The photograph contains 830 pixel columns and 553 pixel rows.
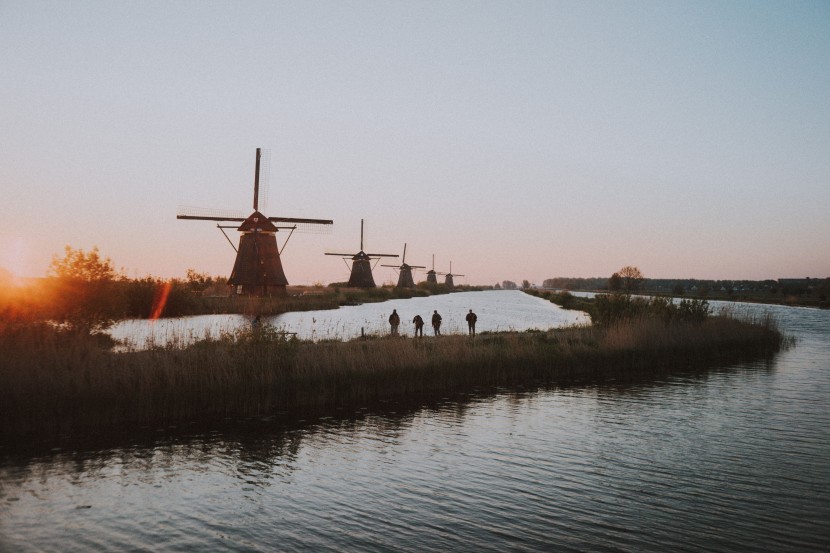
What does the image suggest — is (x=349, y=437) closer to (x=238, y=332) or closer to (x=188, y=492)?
(x=188, y=492)

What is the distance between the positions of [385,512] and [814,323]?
2290 inches

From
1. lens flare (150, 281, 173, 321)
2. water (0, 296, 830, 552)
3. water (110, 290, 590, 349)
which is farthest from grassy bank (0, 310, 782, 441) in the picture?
lens flare (150, 281, 173, 321)

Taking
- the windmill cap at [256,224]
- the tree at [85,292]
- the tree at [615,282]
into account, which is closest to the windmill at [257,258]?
the windmill cap at [256,224]

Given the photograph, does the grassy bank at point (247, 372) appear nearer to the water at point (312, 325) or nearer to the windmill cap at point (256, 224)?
the water at point (312, 325)

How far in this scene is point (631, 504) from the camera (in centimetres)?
976

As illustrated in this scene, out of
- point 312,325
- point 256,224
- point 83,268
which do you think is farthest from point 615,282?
point 83,268

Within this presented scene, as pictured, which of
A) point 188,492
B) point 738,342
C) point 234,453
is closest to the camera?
point 188,492

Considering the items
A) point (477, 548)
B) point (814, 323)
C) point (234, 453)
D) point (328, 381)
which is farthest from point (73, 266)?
point (814, 323)

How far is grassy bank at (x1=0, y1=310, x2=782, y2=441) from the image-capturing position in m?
14.1

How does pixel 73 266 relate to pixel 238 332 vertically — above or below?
above

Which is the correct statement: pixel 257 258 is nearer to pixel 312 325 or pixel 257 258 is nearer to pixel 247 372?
pixel 312 325

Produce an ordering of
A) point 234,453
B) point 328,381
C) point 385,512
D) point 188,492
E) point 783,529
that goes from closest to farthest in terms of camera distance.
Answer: point 783,529, point 385,512, point 188,492, point 234,453, point 328,381

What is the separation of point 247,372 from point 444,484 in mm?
8822

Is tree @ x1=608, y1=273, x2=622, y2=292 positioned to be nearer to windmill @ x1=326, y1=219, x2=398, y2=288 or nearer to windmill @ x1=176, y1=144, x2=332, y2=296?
windmill @ x1=326, y1=219, x2=398, y2=288
